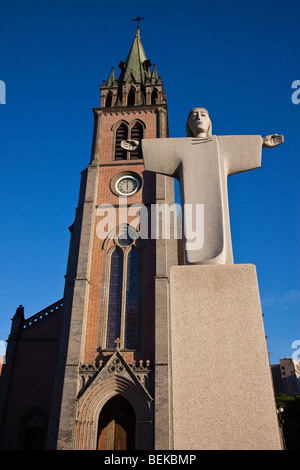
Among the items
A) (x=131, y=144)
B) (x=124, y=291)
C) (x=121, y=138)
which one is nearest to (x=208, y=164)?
(x=131, y=144)

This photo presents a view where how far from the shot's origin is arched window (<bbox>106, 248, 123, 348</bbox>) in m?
17.2

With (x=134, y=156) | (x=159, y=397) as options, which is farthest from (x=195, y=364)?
(x=134, y=156)

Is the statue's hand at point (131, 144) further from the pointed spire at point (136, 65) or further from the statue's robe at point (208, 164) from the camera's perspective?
the pointed spire at point (136, 65)

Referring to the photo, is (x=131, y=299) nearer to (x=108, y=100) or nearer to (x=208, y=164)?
(x=208, y=164)

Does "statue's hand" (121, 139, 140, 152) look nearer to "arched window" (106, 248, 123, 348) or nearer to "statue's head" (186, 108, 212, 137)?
"statue's head" (186, 108, 212, 137)

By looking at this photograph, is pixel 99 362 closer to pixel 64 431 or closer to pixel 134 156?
pixel 64 431

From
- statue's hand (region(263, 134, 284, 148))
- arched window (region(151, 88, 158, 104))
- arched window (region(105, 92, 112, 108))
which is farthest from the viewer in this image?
arched window (region(105, 92, 112, 108))

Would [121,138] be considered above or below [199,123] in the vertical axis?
above

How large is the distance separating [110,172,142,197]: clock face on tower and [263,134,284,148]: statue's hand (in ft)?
56.4

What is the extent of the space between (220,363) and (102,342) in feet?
49.3

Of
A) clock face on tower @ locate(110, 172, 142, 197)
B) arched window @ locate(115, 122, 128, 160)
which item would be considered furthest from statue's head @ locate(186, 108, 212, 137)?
arched window @ locate(115, 122, 128, 160)

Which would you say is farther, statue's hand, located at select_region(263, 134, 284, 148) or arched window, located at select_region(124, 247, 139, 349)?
arched window, located at select_region(124, 247, 139, 349)

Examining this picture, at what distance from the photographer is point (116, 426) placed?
55.3ft

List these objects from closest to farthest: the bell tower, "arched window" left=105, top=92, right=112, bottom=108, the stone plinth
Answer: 1. the stone plinth
2. the bell tower
3. "arched window" left=105, top=92, right=112, bottom=108
